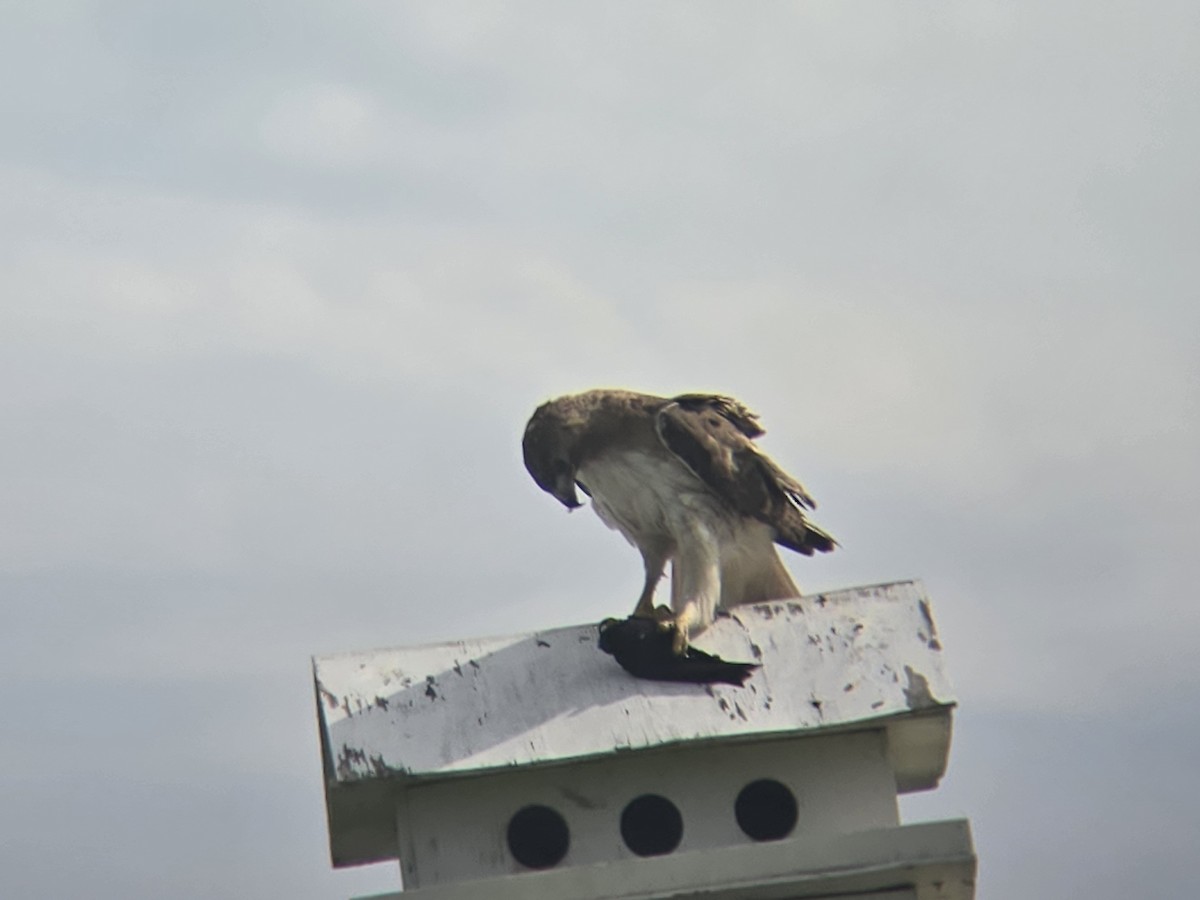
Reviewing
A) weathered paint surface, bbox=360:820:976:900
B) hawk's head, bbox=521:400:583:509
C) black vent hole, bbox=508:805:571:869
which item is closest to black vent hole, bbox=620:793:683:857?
black vent hole, bbox=508:805:571:869

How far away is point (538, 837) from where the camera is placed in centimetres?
803

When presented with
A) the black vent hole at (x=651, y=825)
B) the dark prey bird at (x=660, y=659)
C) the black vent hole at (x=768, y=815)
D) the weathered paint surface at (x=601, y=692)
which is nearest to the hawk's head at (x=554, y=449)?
the weathered paint surface at (x=601, y=692)

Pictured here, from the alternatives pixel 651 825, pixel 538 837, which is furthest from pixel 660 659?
pixel 538 837

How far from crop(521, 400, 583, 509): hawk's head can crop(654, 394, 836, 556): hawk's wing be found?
32 centimetres

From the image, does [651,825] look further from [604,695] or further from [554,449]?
[554,449]

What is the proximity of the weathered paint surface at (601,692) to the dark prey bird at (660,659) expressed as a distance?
0.04 metres

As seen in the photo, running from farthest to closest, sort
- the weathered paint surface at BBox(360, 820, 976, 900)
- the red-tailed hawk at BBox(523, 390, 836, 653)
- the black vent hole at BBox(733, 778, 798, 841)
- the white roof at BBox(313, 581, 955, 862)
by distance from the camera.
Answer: the red-tailed hawk at BBox(523, 390, 836, 653)
the black vent hole at BBox(733, 778, 798, 841)
the white roof at BBox(313, 581, 955, 862)
the weathered paint surface at BBox(360, 820, 976, 900)

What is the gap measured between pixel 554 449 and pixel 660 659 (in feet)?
3.16

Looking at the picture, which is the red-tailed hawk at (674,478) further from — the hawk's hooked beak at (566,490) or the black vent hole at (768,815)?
the black vent hole at (768,815)

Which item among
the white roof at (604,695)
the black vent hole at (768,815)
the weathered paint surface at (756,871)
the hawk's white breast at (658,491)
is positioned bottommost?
the weathered paint surface at (756,871)

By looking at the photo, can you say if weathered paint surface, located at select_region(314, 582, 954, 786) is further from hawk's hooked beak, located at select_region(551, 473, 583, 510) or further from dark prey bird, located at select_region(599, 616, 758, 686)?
hawk's hooked beak, located at select_region(551, 473, 583, 510)

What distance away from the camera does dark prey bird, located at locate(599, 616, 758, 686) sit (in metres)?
8.12

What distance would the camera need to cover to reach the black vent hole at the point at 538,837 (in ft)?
26.2

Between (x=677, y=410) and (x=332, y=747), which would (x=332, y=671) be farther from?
(x=677, y=410)
